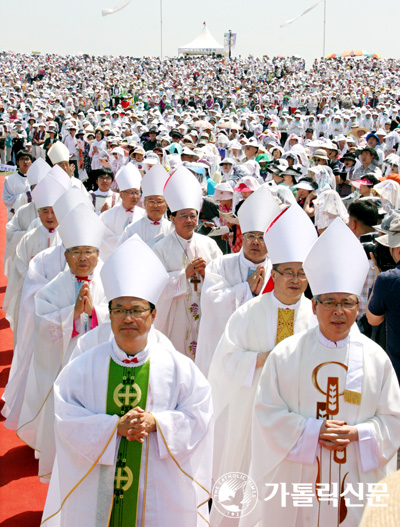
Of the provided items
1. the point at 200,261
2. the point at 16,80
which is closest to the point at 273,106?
the point at 16,80

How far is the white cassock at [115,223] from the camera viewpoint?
7746 millimetres

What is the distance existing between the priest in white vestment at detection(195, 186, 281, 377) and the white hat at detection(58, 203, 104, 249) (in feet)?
2.99

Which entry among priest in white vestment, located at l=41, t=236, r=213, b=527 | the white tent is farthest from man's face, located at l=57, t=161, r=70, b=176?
the white tent

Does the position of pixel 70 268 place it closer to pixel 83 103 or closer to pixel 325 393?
pixel 325 393

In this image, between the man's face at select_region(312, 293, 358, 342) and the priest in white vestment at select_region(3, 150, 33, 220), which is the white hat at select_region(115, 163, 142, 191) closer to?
the priest in white vestment at select_region(3, 150, 33, 220)

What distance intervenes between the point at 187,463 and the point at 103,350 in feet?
2.26

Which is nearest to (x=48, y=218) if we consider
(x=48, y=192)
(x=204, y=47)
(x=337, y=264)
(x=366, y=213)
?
(x=48, y=192)

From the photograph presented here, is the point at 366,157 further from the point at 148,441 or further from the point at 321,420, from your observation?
the point at 148,441

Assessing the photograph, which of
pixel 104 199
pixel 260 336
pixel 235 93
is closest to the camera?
pixel 260 336

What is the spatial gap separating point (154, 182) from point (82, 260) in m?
2.25

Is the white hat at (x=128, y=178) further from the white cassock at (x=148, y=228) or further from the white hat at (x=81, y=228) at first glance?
the white hat at (x=81, y=228)

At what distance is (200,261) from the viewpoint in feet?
18.2

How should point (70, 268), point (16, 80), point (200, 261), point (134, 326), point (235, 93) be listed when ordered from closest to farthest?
1. point (134, 326)
2. point (70, 268)
3. point (200, 261)
4. point (235, 93)
5. point (16, 80)

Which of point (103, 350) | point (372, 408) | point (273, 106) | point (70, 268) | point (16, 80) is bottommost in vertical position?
point (372, 408)
